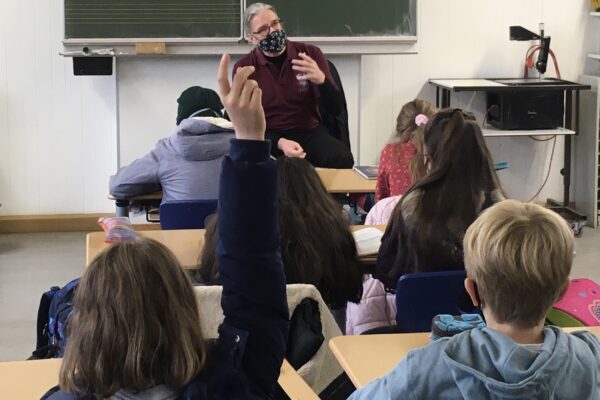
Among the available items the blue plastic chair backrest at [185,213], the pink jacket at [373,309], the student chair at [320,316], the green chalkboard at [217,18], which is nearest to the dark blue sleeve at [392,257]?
the pink jacket at [373,309]

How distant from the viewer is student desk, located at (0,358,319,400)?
1.94m

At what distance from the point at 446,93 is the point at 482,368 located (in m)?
4.77

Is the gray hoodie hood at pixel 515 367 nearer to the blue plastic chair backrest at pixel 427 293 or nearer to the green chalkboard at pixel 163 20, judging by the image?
the blue plastic chair backrest at pixel 427 293

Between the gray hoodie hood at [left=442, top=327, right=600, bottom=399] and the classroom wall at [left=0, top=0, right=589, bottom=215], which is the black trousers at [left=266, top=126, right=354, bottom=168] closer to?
the classroom wall at [left=0, top=0, right=589, bottom=215]

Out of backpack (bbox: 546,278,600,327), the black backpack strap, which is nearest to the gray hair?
the black backpack strap

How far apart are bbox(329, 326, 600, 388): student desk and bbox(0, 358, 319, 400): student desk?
11 cm

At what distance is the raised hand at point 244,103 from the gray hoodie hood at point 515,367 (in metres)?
0.46

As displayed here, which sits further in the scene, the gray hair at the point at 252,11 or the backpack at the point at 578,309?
the gray hair at the point at 252,11

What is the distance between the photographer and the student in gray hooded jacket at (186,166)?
4004 mm

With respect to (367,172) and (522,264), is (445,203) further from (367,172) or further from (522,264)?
(367,172)

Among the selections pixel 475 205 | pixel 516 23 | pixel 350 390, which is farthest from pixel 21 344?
pixel 516 23

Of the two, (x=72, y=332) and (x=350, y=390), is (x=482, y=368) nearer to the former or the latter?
(x=72, y=332)

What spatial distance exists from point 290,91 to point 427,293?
9.34 ft

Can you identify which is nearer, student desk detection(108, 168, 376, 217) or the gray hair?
student desk detection(108, 168, 376, 217)
